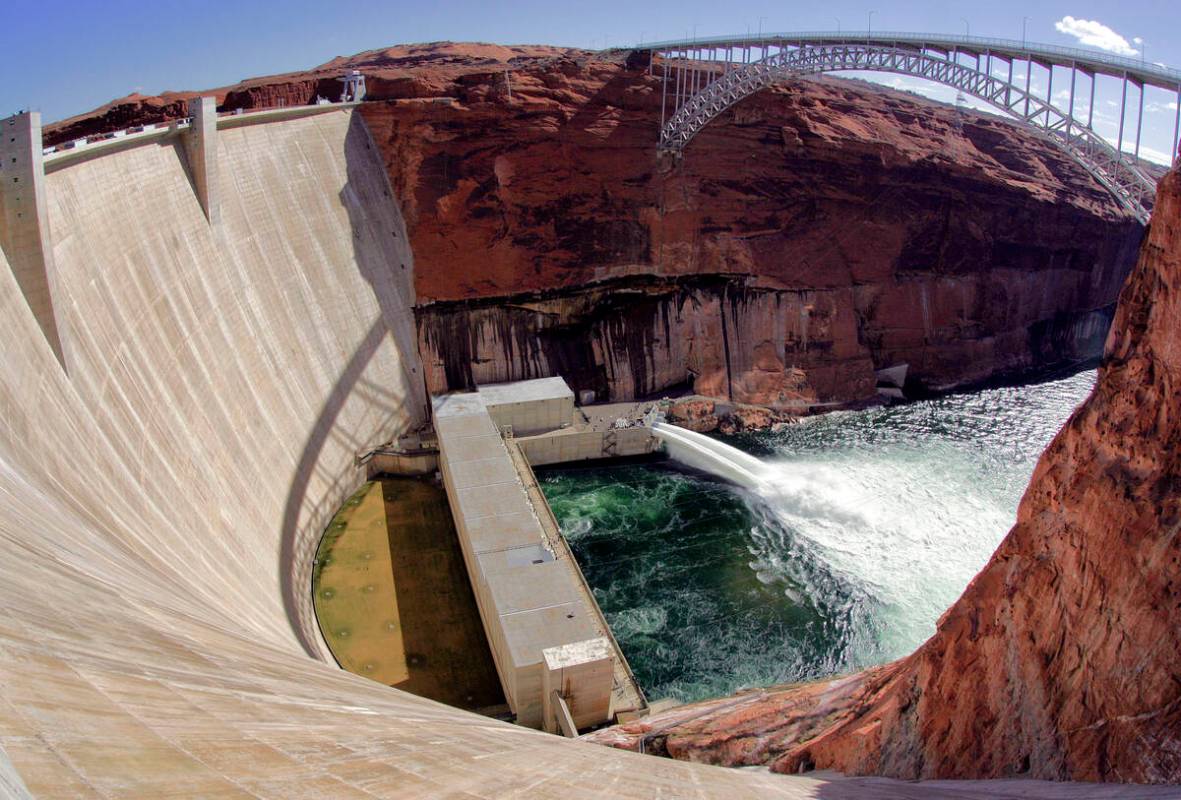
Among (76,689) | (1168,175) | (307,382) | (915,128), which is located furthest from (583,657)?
(915,128)

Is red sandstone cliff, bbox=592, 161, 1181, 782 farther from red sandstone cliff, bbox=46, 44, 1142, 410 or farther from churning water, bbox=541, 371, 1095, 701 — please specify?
red sandstone cliff, bbox=46, 44, 1142, 410

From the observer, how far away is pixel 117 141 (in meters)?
30.4

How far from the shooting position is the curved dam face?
35.1ft

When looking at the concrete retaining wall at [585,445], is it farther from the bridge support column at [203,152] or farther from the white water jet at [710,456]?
the bridge support column at [203,152]

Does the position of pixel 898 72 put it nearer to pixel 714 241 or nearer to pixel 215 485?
pixel 714 241

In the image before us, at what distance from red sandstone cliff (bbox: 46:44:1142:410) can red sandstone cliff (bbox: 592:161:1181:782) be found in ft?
118

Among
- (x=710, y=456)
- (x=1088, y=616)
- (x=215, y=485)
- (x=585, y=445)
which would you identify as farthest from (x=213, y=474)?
(x=1088, y=616)

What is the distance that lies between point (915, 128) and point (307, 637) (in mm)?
48066

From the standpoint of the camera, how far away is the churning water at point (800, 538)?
2997 cm

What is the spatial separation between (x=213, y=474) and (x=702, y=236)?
1214 inches

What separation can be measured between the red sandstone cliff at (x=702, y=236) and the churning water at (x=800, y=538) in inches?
245

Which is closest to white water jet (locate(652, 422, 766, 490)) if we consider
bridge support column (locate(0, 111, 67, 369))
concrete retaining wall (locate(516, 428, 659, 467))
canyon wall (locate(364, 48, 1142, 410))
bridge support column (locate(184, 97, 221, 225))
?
concrete retaining wall (locate(516, 428, 659, 467))

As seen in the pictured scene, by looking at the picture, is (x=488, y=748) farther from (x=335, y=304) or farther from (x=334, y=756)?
(x=335, y=304)

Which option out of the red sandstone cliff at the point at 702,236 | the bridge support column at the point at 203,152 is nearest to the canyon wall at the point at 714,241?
the red sandstone cliff at the point at 702,236
